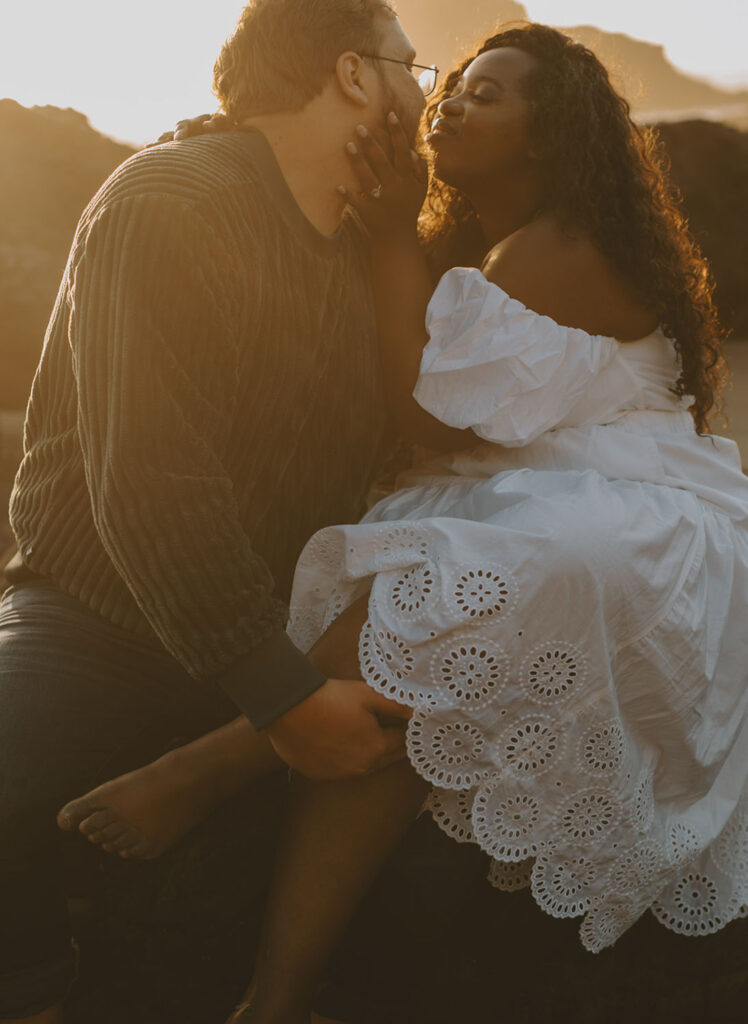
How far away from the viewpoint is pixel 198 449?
1.59 m

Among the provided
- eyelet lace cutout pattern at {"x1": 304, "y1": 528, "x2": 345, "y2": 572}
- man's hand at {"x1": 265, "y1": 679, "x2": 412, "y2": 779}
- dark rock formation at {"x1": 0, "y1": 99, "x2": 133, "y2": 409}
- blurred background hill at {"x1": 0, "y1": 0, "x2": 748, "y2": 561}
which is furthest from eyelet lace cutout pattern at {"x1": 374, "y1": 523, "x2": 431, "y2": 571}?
dark rock formation at {"x1": 0, "y1": 99, "x2": 133, "y2": 409}

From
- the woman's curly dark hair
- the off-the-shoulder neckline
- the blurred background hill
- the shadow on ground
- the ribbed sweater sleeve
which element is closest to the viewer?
the ribbed sweater sleeve

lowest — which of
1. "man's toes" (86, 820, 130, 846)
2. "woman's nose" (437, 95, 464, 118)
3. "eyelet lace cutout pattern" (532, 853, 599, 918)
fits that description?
"eyelet lace cutout pattern" (532, 853, 599, 918)

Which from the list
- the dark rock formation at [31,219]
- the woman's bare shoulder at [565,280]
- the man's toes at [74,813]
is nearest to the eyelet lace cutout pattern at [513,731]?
the man's toes at [74,813]

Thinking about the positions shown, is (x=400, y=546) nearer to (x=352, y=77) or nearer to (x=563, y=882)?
(x=563, y=882)

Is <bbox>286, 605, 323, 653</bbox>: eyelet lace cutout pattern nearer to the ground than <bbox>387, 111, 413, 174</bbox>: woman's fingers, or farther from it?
nearer to the ground

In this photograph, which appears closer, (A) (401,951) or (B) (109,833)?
(B) (109,833)

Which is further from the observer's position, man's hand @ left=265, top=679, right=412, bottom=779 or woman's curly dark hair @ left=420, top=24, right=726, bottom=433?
woman's curly dark hair @ left=420, top=24, right=726, bottom=433

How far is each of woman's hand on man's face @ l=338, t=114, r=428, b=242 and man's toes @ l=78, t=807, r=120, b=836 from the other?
120cm

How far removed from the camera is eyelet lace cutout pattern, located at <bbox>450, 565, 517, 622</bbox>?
5.23ft

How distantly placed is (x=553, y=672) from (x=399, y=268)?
892 millimetres

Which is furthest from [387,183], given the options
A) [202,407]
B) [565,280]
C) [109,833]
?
[109,833]

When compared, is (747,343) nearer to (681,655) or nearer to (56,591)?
(681,655)

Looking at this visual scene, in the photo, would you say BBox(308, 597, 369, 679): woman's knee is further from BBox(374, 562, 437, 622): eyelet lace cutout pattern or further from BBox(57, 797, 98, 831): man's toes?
BBox(57, 797, 98, 831): man's toes
